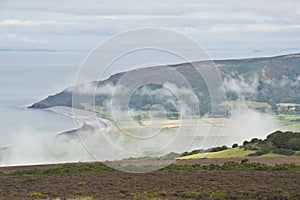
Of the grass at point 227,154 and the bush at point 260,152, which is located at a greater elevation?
the bush at point 260,152

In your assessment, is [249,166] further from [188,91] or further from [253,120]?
[253,120]

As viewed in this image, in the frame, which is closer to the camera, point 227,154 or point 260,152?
point 260,152

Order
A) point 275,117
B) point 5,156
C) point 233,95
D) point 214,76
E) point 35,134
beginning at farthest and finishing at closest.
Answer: point 233,95 → point 275,117 → point 35,134 → point 5,156 → point 214,76

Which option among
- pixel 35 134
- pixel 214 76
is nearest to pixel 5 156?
pixel 35 134

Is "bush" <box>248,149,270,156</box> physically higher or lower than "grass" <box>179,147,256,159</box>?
higher

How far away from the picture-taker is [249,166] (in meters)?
35.6

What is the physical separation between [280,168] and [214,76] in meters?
17.3

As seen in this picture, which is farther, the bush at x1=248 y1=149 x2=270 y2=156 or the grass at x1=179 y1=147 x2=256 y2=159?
the grass at x1=179 y1=147 x2=256 y2=159

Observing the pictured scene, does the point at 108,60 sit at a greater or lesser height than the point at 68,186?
greater

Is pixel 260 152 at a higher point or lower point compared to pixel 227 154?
higher

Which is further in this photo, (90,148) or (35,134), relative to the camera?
(35,134)

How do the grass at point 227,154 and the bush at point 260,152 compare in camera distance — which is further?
the grass at point 227,154

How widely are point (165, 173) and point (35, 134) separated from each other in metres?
95.2

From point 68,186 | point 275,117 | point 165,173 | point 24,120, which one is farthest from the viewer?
point 275,117
